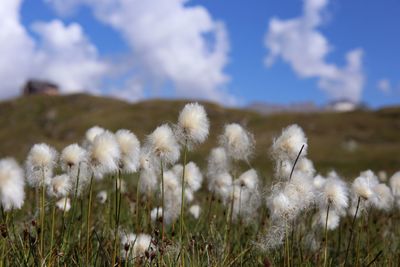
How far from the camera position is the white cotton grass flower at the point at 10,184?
3.04 meters

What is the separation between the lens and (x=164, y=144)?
146 inches

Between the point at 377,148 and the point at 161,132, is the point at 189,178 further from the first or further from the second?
the point at 377,148

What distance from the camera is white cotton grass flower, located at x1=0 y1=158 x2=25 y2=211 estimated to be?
120 inches

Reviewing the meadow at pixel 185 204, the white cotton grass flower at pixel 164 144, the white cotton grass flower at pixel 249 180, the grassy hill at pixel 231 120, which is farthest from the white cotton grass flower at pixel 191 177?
the grassy hill at pixel 231 120

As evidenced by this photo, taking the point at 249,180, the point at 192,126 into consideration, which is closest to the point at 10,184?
the point at 192,126

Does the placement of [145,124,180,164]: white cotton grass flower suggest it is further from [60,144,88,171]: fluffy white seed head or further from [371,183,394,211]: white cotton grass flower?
[371,183,394,211]: white cotton grass flower

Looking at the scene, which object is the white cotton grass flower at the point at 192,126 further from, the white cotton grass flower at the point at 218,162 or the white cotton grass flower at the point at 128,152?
the white cotton grass flower at the point at 218,162

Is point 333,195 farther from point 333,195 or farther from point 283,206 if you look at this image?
point 283,206

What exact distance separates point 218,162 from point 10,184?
307cm

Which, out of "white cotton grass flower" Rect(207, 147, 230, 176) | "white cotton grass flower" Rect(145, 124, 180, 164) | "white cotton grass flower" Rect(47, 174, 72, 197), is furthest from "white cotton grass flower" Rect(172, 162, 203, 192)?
"white cotton grass flower" Rect(145, 124, 180, 164)

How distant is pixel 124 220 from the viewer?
6.30 meters

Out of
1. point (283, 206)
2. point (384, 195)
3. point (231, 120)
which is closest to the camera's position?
point (283, 206)

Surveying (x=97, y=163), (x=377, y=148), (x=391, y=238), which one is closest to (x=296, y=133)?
(x=97, y=163)

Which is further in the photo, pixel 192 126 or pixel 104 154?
pixel 192 126
